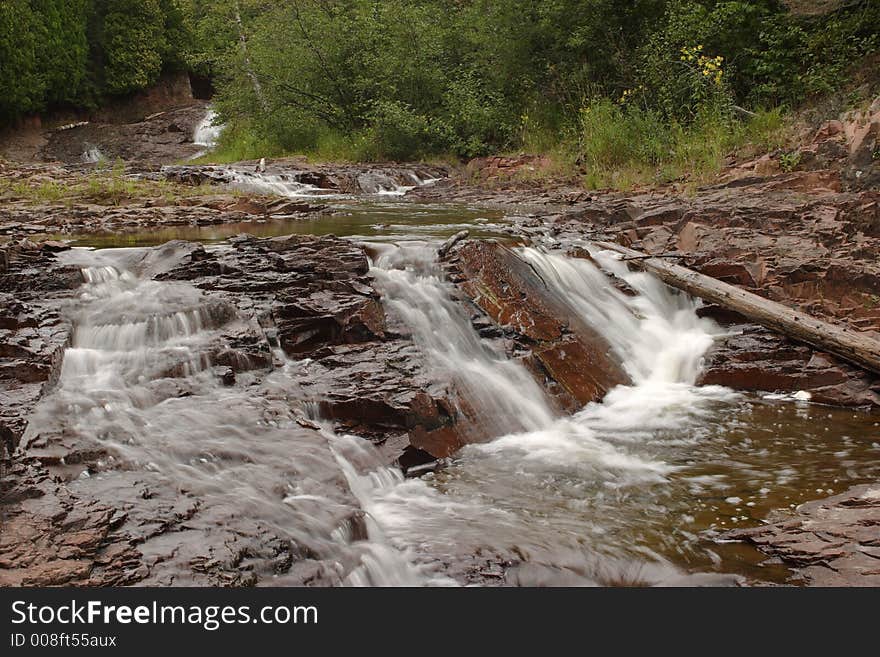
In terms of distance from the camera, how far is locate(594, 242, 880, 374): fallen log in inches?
251

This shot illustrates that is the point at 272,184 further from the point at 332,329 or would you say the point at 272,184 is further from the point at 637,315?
the point at 332,329

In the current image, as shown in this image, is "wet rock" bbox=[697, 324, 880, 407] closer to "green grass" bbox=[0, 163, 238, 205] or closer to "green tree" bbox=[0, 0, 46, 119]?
"green grass" bbox=[0, 163, 238, 205]

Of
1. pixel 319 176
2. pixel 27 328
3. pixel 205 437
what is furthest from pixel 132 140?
pixel 205 437

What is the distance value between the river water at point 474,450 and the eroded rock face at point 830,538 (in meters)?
0.13

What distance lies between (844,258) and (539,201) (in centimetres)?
621

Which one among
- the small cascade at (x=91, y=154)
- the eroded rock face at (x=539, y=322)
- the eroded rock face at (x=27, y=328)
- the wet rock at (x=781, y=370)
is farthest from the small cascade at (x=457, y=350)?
the small cascade at (x=91, y=154)

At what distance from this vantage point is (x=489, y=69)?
18.6 meters

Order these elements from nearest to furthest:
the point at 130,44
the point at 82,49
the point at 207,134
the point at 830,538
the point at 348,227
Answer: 1. the point at 830,538
2. the point at 348,227
3. the point at 207,134
4. the point at 82,49
5. the point at 130,44

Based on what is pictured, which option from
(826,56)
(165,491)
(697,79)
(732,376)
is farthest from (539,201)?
(165,491)

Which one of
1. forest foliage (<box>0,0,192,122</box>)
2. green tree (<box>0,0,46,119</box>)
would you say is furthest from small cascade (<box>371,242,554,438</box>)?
forest foliage (<box>0,0,192,122</box>)

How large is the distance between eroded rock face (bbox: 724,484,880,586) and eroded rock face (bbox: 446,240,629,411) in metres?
2.40

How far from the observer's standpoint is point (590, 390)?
6598 millimetres

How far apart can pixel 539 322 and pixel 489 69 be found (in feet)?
43.5

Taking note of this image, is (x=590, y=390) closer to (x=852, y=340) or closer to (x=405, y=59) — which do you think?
(x=852, y=340)
